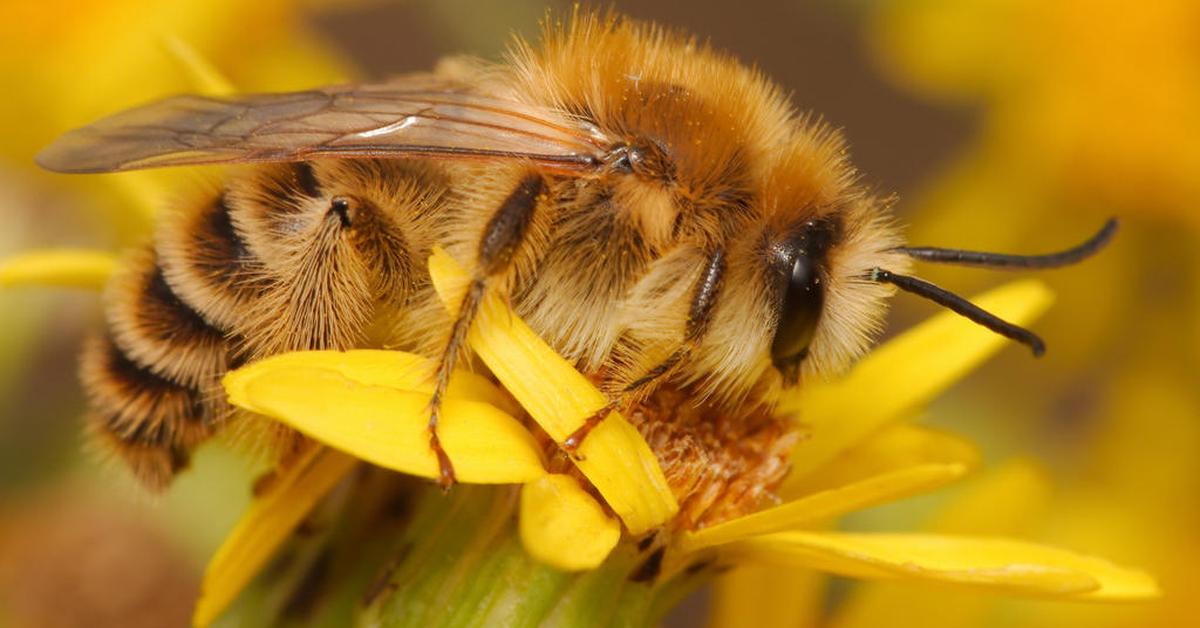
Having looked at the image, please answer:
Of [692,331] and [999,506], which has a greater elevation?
[692,331]

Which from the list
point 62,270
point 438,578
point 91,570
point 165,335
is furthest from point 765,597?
point 91,570

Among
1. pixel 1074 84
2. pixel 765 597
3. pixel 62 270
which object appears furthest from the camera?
pixel 1074 84

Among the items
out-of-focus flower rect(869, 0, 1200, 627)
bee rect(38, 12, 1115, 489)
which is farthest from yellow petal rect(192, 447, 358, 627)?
out-of-focus flower rect(869, 0, 1200, 627)

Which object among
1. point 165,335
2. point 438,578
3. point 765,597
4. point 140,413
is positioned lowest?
point 765,597

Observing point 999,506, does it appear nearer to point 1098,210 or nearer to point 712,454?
point 712,454

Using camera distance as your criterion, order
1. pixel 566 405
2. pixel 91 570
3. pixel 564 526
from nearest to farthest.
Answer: pixel 564 526, pixel 566 405, pixel 91 570

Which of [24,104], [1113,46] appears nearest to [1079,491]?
[1113,46]

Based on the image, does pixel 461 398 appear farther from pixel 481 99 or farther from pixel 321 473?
pixel 481 99
